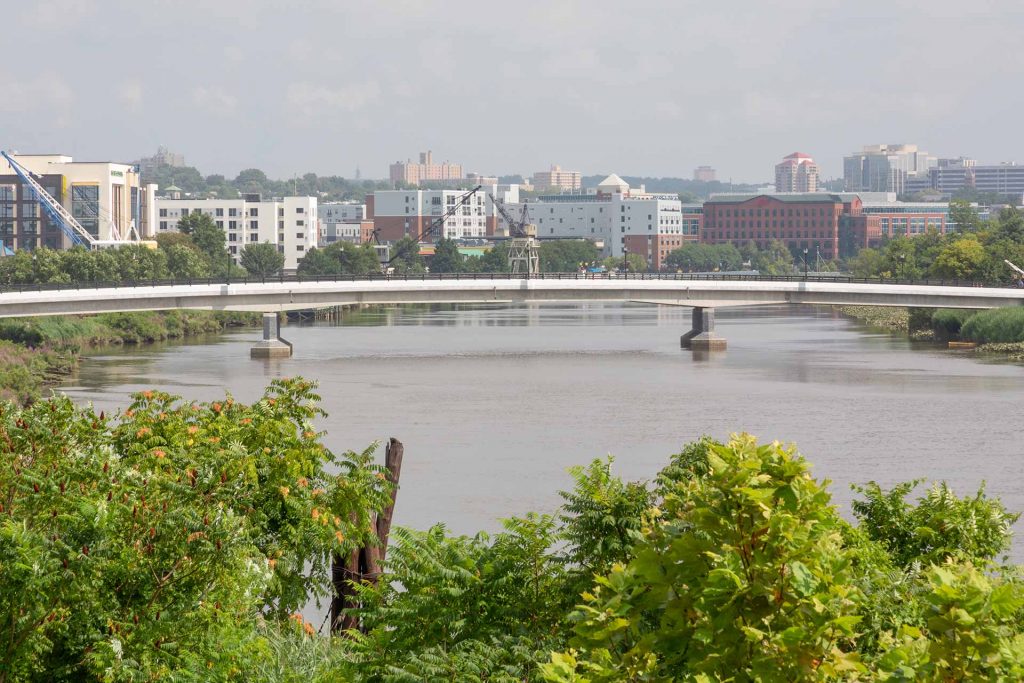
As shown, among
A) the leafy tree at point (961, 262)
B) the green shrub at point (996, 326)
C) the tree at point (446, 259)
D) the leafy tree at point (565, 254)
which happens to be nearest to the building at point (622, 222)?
the leafy tree at point (565, 254)

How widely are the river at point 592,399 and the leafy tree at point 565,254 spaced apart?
199 feet

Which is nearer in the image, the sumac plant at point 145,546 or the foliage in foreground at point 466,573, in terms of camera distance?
the foliage in foreground at point 466,573

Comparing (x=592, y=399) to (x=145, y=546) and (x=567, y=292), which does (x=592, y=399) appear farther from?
(x=145, y=546)

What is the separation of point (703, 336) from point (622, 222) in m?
116

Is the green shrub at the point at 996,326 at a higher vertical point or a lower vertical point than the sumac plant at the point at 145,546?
lower

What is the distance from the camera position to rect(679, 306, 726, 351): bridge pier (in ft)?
185

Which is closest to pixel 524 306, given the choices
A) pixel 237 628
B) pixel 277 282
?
pixel 277 282

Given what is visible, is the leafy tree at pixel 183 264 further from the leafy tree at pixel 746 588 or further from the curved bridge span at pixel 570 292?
the leafy tree at pixel 746 588

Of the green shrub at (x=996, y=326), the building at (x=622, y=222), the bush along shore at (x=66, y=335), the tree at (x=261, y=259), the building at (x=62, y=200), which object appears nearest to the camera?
the bush along shore at (x=66, y=335)

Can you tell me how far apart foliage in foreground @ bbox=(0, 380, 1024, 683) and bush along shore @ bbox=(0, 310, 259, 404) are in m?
25.5

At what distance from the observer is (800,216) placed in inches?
6713

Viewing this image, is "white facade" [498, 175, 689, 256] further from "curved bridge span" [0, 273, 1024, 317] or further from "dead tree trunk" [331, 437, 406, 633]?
"dead tree trunk" [331, 437, 406, 633]

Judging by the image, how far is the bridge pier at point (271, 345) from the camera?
5256 cm

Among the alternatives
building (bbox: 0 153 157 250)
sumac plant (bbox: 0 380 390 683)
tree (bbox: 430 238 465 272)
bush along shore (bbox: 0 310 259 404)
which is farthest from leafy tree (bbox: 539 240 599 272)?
sumac plant (bbox: 0 380 390 683)
